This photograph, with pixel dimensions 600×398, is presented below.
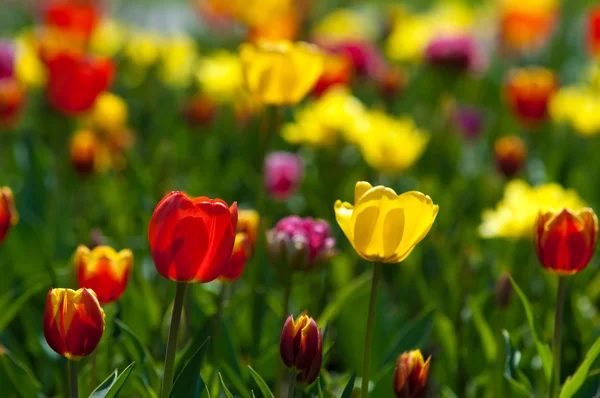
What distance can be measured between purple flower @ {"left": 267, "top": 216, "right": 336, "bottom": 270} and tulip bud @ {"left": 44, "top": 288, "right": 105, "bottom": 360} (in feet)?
1.61

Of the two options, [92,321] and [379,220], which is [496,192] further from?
[92,321]

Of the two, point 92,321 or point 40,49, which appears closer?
point 92,321

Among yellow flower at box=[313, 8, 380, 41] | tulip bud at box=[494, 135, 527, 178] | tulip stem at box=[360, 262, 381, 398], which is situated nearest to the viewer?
tulip stem at box=[360, 262, 381, 398]

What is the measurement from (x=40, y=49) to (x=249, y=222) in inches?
66.7

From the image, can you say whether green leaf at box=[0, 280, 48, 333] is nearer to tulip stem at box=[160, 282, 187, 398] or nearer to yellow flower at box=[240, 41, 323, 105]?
tulip stem at box=[160, 282, 187, 398]

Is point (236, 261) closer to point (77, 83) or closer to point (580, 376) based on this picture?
point (580, 376)

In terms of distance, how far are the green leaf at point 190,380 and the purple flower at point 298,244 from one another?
0.34 m

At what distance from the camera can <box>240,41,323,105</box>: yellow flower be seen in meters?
1.99

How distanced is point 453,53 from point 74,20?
193 cm

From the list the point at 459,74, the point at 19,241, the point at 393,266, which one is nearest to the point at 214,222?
the point at 19,241

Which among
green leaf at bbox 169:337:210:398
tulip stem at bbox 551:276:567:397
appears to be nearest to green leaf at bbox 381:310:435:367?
tulip stem at bbox 551:276:567:397

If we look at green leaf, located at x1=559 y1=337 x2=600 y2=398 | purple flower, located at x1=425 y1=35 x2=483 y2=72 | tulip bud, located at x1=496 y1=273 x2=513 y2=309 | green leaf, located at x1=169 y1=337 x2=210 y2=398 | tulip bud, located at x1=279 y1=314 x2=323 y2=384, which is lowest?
purple flower, located at x1=425 y1=35 x2=483 y2=72

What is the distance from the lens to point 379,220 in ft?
4.35

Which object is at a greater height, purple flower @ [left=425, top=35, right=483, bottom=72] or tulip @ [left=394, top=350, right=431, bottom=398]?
tulip @ [left=394, top=350, right=431, bottom=398]
